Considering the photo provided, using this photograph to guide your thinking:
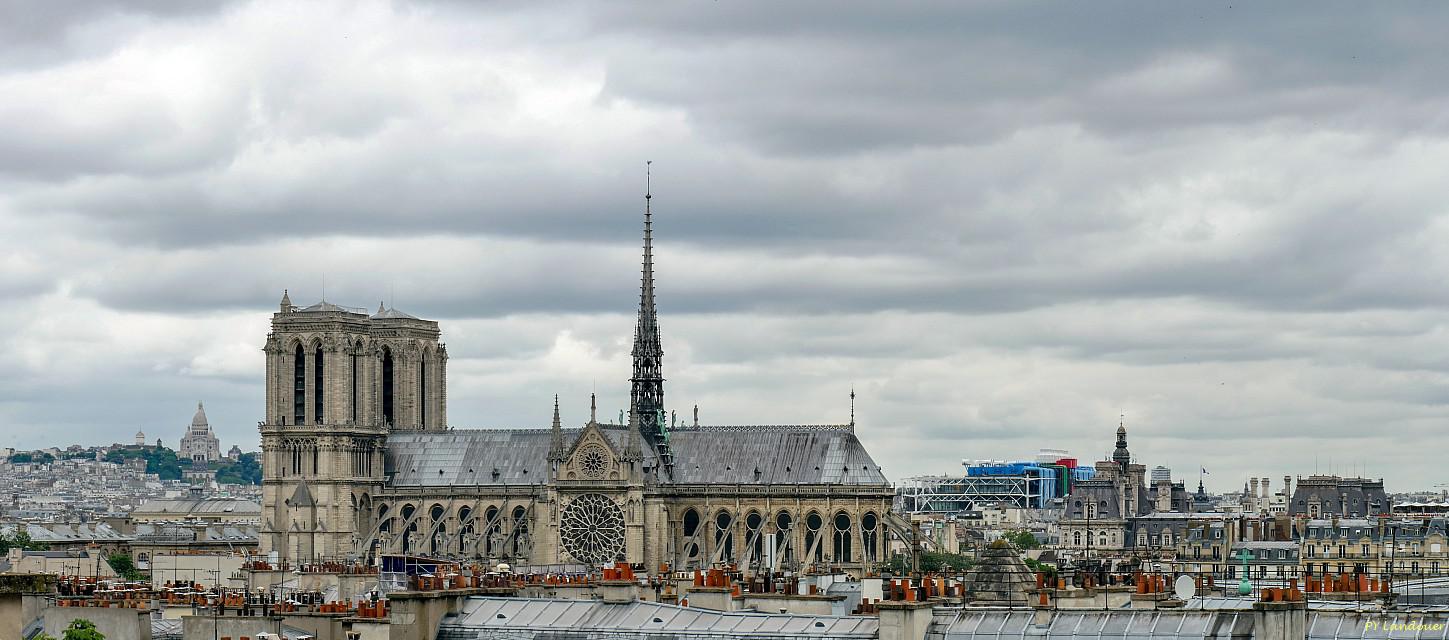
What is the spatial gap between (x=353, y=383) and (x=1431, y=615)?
12180 cm

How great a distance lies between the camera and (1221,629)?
5953 cm

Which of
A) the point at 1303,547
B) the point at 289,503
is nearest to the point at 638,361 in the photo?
the point at 289,503

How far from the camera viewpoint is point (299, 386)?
17625 centimetres

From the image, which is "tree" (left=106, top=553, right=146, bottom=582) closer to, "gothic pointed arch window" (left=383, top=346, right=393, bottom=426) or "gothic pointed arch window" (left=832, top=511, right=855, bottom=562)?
"gothic pointed arch window" (left=383, top=346, right=393, bottom=426)

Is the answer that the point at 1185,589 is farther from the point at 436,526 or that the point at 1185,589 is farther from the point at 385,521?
the point at 385,521

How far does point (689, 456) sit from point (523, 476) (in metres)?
10.1

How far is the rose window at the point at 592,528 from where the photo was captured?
166 metres

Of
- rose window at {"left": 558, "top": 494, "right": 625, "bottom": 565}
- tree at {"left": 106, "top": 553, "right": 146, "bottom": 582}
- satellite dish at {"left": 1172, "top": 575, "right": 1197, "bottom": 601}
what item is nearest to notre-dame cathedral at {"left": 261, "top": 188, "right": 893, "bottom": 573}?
rose window at {"left": 558, "top": 494, "right": 625, "bottom": 565}

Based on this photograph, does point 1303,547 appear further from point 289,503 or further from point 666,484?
point 289,503

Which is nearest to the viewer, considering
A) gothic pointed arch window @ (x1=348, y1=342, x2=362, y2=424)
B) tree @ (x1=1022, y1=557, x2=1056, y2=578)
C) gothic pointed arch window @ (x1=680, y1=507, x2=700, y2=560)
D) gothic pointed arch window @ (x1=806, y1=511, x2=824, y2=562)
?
tree @ (x1=1022, y1=557, x2=1056, y2=578)

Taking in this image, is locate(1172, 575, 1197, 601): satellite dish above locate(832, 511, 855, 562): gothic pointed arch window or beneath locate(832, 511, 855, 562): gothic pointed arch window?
beneath

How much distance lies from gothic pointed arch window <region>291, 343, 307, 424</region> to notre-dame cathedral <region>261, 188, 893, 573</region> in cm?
8

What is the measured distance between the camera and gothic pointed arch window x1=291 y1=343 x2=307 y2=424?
577 feet

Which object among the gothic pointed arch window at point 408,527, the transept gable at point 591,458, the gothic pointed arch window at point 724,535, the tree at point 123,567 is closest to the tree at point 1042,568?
the gothic pointed arch window at point 724,535
